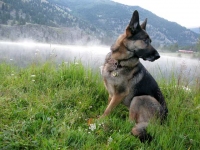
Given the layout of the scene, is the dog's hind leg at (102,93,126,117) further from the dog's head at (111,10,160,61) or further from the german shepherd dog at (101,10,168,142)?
the dog's head at (111,10,160,61)

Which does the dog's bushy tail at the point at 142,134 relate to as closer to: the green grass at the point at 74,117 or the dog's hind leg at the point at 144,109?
the green grass at the point at 74,117

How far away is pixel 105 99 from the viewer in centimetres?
496

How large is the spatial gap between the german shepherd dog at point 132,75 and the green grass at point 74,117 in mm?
315

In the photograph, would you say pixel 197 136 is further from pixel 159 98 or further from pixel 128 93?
pixel 128 93

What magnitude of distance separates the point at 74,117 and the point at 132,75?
154cm

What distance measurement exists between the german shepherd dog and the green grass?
31 centimetres

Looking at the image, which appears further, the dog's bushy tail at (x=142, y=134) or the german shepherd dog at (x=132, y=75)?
the german shepherd dog at (x=132, y=75)

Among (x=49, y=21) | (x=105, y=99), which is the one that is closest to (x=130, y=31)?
(x=105, y=99)

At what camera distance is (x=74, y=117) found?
12.2 feet

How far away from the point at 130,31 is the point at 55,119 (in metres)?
2.28

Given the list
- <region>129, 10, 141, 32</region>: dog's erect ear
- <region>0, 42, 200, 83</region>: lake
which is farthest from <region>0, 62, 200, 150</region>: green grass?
<region>129, 10, 141, 32</region>: dog's erect ear

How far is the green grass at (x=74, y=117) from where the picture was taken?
3.02 m

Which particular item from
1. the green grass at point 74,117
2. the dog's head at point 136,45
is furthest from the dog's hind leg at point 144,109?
the dog's head at point 136,45

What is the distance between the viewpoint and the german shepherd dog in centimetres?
413
